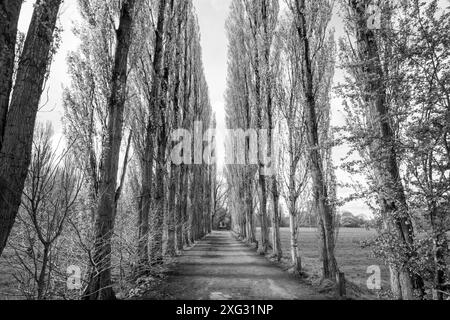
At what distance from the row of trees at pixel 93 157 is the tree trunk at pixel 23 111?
0.04ft

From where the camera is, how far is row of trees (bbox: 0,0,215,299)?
327 cm

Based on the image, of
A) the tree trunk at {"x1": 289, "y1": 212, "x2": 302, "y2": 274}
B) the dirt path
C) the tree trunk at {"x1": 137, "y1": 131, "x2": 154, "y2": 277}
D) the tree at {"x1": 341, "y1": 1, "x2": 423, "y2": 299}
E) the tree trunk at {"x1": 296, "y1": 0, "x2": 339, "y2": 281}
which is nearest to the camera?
the tree at {"x1": 341, "y1": 1, "x2": 423, "y2": 299}

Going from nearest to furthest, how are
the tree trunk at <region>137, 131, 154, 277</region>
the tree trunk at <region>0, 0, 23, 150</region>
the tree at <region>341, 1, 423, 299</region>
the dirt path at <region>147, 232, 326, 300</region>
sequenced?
the tree trunk at <region>0, 0, 23, 150</region> → the tree at <region>341, 1, 423, 299</region> → the dirt path at <region>147, 232, 326, 300</region> → the tree trunk at <region>137, 131, 154, 277</region>

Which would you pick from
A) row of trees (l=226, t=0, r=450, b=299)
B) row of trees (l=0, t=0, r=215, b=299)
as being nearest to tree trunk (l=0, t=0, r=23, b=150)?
row of trees (l=0, t=0, r=215, b=299)

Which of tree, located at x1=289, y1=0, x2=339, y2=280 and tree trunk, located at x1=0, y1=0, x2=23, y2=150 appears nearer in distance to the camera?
tree trunk, located at x1=0, y1=0, x2=23, y2=150

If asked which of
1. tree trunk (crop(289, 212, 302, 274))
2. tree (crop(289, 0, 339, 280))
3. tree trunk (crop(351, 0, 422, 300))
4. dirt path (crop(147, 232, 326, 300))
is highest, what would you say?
tree (crop(289, 0, 339, 280))

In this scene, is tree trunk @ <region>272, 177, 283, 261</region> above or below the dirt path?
above

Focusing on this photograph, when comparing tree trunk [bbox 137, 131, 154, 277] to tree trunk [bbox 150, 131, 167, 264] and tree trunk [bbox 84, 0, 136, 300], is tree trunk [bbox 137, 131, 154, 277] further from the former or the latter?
tree trunk [bbox 84, 0, 136, 300]

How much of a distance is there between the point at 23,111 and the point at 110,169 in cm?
234

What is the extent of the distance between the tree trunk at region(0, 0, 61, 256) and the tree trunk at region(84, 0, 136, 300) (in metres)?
1.97

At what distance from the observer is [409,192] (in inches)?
145

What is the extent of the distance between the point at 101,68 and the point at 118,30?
0.95 meters

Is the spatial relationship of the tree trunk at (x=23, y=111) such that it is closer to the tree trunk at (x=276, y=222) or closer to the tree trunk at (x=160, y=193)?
the tree trunk at (x=160, y=193)
